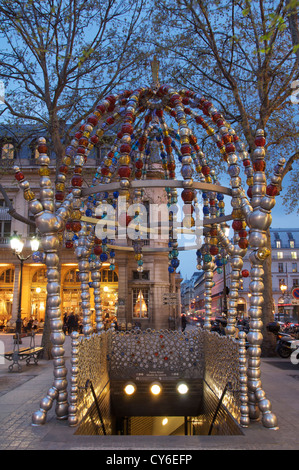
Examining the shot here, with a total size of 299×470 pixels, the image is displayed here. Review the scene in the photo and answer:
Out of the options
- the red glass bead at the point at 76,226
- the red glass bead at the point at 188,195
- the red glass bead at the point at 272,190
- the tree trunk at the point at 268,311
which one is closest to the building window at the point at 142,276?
the tree trunk at the point at 268,311

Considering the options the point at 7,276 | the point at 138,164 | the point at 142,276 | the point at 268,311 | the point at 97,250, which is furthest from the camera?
the point at 7,276

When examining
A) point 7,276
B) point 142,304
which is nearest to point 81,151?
point 142,304

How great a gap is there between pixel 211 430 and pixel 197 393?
194cm

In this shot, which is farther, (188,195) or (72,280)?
(72,280)

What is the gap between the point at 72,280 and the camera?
99.8 feet

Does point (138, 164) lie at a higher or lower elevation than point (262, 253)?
higher

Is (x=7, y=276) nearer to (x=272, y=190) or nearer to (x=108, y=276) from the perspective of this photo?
(x=108, y=276)

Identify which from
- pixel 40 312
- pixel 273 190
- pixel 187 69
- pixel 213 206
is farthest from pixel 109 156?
pixel 40 312

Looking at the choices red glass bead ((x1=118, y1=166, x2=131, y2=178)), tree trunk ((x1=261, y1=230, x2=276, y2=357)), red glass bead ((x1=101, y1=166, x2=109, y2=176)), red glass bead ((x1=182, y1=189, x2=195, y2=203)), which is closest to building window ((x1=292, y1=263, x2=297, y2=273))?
tree trunk ((x1=261, y1=230, x2=276, y2=357))

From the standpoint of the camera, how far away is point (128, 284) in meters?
28.4

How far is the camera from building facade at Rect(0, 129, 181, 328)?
27922 millimetres

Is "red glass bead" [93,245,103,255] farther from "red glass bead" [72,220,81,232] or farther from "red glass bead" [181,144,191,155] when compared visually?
"red glass bead" [181,144,191,155]

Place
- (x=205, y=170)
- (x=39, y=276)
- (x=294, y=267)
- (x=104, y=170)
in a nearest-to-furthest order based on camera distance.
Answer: (x=205, y=170) < (x=104, y=170) < (x=39, y=276) < (x=294, y=267)

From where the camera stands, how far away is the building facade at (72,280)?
2792 centimetres
